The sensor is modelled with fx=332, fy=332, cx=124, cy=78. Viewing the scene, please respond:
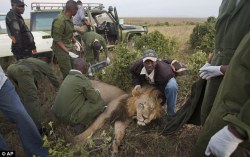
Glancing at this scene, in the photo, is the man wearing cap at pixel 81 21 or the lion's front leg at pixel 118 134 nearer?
the lion's front leg at pixel 118 134

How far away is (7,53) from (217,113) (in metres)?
6.38

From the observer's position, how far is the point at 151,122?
13.6ft

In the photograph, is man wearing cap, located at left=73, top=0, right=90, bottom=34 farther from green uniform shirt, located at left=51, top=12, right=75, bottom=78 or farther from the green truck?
green uniform shirt, located at left=51, top=12, right=75, bottom=78

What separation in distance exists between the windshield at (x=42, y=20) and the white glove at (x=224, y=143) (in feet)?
26.6

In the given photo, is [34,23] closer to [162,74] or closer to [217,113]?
[162,74]

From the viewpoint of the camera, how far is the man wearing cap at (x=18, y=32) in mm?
5918

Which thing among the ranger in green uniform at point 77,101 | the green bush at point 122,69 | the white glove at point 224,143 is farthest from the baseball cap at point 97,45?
the white glove at point 224,143

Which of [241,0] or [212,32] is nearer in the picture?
[241,0]

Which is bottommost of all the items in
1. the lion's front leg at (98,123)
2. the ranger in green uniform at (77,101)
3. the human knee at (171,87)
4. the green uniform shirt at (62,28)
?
the lion's front leg at (98,123)

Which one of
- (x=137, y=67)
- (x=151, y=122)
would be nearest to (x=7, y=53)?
(x=137, y=67)

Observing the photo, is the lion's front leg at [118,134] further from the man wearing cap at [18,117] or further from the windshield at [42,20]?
the windshield at [42,20]

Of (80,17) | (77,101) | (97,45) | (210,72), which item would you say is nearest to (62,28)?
(97,45)

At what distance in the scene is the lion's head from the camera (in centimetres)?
404

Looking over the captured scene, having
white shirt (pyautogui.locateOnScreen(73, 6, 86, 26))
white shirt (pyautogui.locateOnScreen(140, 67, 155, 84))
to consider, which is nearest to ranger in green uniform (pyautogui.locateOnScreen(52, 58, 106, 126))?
white shirt (pyautogui.locateOnScreen(140, 67, 155, 84))
